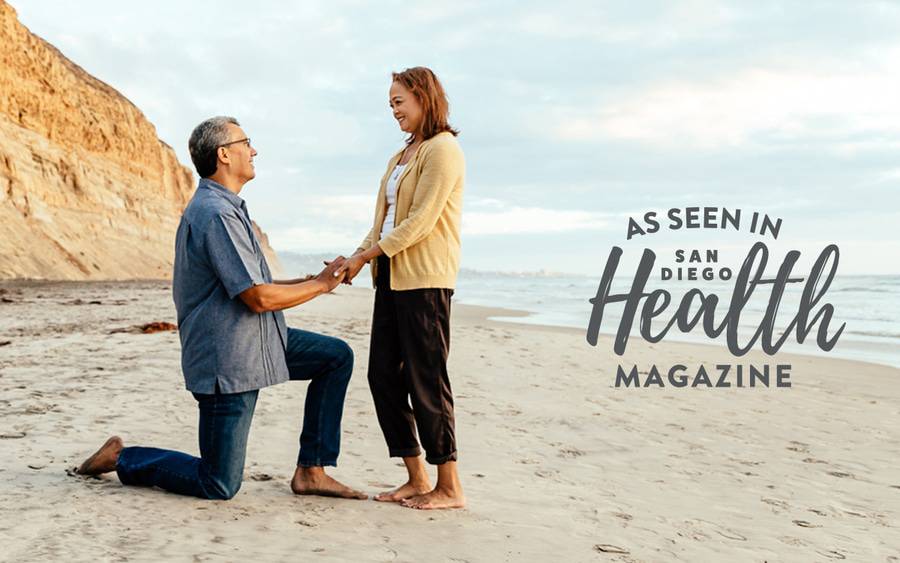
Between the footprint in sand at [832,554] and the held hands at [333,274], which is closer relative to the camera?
the footprint in sand at [832,554]

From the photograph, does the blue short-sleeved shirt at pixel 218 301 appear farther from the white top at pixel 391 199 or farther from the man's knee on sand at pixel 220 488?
the white top at pixel 391 199

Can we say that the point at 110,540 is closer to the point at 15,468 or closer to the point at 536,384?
the point at 15,468

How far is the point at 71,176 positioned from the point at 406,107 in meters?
33.7

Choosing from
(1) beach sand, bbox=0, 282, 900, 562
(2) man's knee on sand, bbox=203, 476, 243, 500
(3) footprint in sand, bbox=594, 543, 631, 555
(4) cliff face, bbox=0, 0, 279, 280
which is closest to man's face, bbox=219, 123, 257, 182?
(2) man's knee on sand, bbox=203, 476, 243, 500

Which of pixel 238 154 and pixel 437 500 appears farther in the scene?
pixel 437 500

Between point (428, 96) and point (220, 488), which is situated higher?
point (428, 96)

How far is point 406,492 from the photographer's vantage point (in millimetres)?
3512

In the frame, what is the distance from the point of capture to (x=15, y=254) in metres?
24.4

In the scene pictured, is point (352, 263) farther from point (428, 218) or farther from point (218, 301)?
point (218, 301)

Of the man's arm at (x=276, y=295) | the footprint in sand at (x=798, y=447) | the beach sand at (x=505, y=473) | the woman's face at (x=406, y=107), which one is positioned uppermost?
the woman's face at (x=406, y=107)

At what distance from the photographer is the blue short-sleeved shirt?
10.0 ft

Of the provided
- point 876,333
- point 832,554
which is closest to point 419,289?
point 832,554

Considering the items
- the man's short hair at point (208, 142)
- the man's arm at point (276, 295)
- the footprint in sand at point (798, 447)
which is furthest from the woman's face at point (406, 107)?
the footprint in sand at point (798, 447)

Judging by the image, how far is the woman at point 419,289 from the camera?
341cm
